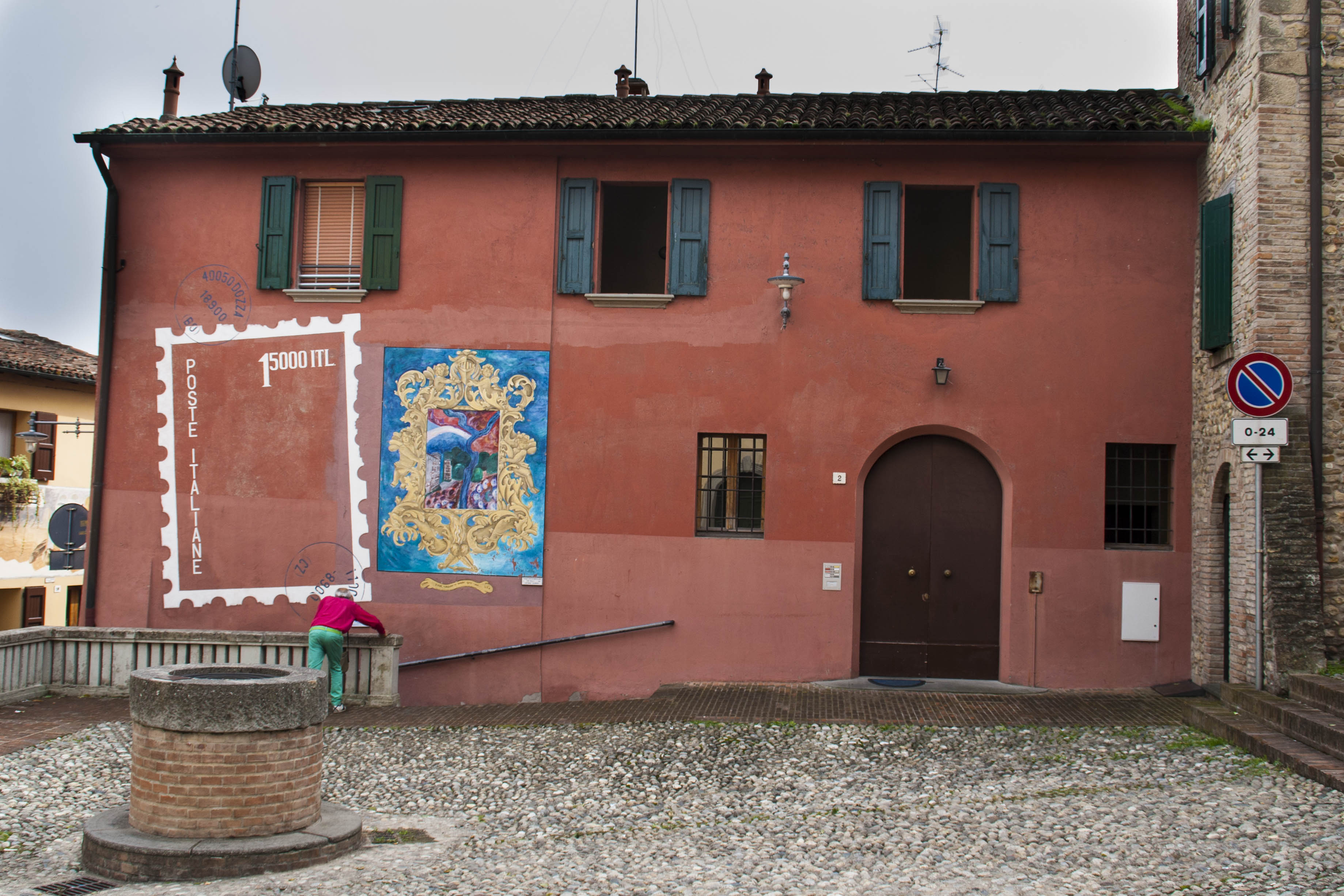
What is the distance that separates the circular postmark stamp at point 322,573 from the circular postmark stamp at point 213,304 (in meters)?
2.67

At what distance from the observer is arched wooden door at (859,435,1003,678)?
11609 millimetres

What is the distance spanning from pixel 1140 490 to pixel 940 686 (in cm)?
297

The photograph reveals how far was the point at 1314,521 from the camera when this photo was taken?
375 inches

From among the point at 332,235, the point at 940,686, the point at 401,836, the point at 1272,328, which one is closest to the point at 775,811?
the point at 401,836

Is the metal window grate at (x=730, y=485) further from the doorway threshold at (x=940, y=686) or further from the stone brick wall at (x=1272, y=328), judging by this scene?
the stone brick wall at (x=1272, y=328)

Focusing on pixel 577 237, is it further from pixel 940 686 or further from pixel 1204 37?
pixel 1204 37

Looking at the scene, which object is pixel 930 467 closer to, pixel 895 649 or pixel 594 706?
pixel 895 649

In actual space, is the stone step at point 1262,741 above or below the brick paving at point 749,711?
above

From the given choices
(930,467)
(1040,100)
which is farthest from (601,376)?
(1040,100)

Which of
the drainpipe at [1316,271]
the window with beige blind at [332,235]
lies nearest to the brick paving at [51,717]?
the window with beige blind at [332,235]

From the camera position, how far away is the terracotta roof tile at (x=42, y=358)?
77.9 ft

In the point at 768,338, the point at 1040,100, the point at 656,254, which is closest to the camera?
the point at 768,338

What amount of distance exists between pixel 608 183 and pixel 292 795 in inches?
309

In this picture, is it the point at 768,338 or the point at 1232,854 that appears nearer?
the point at 1232,854
